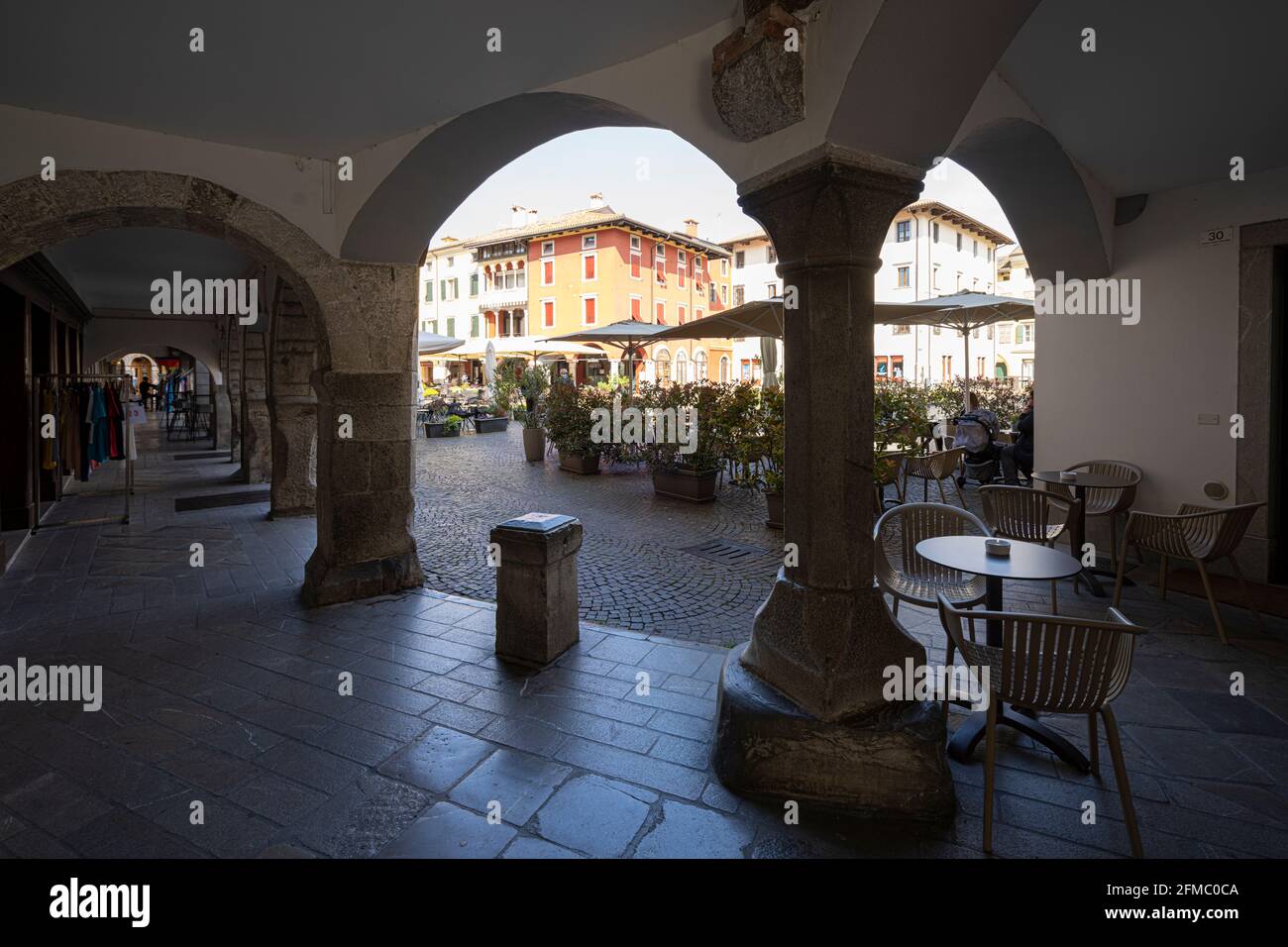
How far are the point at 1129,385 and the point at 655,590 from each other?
13.6 ft

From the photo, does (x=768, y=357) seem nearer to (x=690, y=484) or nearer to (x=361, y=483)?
(x=690, y=484)

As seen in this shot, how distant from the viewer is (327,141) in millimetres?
4238

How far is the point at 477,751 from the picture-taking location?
2.76 metres

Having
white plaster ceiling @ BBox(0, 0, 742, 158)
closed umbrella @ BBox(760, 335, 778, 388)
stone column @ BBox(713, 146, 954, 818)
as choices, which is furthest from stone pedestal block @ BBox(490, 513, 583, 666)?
closed umbrella @ BBox(760, 335, 778, 388)

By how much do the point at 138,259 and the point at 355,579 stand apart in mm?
6842

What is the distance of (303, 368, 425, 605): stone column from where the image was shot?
15.4ft

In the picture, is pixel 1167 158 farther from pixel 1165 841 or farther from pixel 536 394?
pixel 536 394

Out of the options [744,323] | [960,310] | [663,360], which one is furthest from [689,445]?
[663,360]

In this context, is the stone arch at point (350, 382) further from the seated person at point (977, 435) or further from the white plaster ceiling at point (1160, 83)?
the seated person at point (977, 435)

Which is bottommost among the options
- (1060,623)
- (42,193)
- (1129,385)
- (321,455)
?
(1060,623)

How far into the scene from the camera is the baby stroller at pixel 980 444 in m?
8.64
